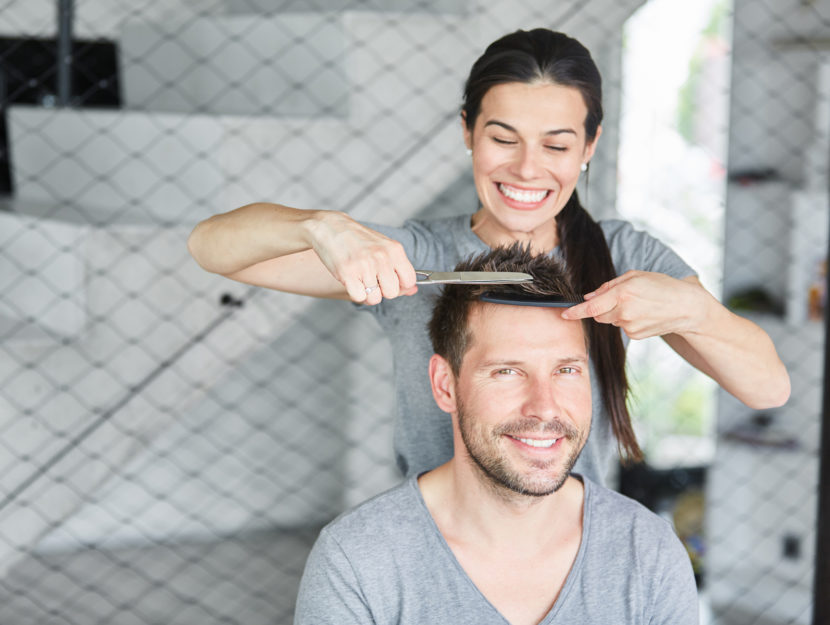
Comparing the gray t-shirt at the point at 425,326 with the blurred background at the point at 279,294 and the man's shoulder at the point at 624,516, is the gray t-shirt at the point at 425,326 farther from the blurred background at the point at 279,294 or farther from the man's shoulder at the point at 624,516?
the blurred background at the point at 279,294

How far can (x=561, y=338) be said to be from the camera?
0.92 meters

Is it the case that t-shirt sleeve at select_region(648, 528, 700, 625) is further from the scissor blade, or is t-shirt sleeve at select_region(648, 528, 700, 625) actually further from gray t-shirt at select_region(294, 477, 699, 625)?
the scissor blade

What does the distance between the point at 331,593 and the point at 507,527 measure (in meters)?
0.21

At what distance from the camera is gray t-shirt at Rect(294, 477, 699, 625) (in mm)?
884

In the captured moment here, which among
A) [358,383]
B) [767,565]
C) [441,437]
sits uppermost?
[441,437]

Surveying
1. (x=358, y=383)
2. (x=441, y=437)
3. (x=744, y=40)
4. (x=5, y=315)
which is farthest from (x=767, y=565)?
(x=5, y=315)

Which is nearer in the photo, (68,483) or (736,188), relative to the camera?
(68,483)

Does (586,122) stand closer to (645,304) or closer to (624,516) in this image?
(645,304)

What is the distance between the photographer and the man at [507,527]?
89 cm

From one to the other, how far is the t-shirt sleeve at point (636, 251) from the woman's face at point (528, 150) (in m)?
0.12

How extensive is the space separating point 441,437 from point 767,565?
1.64m

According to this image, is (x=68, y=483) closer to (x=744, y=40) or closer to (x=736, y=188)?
(x=736, y=188)

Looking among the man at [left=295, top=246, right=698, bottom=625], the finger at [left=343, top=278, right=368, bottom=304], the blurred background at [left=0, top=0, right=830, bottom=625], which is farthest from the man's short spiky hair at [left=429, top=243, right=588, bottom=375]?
the blurred background at [left=0, top=0, right=830, bottom=625]

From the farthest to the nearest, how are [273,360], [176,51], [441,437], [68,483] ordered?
[273,360], [176,51], [68,483], [441,437]
